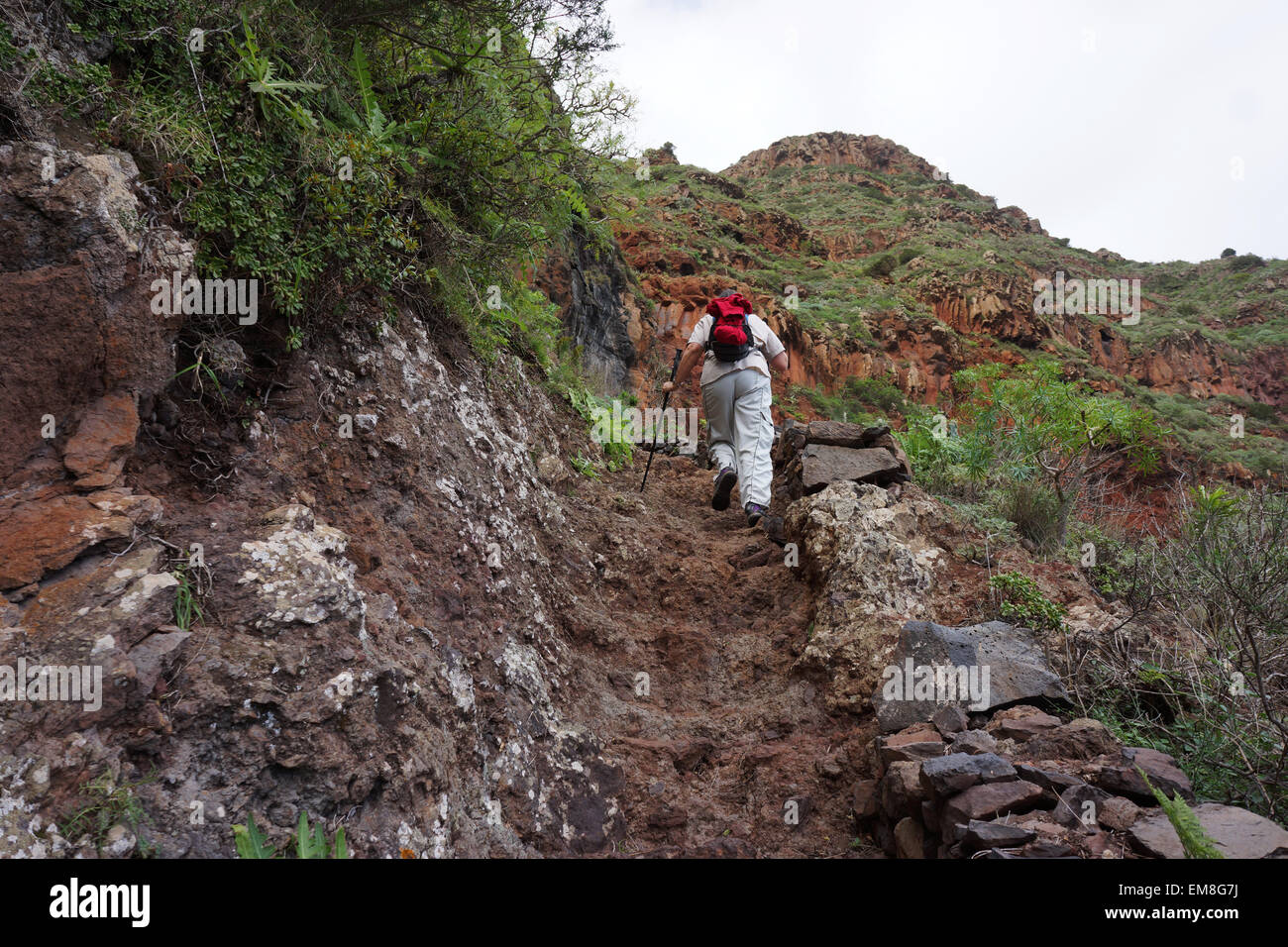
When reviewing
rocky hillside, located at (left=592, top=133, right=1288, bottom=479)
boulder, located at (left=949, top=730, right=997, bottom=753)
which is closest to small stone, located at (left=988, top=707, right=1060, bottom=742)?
boulder, located at (left=949, top=730, right=997, bottom=753)

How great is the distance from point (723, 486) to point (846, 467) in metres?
1.19

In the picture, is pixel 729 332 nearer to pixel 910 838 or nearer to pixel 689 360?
pixel 689 360

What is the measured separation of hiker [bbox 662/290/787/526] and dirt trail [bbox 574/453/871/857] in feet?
1.84

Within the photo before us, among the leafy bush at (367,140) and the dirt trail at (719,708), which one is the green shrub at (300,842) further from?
the leafy bush at (367,140)

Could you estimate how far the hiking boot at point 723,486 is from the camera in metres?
6.59

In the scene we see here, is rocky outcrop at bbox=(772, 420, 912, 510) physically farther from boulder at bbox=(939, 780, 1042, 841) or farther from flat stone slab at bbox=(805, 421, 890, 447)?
boulder at bbox=(939, 780, 1042, 841)

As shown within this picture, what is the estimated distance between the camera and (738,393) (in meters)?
6.47

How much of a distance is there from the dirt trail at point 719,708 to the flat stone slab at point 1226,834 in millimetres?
1218

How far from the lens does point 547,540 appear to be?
4.61 m

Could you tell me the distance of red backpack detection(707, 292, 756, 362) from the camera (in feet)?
20.9

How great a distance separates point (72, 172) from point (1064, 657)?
5018 millimetres

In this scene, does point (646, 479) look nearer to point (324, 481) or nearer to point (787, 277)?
point (324, 481)

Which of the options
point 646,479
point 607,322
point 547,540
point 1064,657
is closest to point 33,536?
point 547,540

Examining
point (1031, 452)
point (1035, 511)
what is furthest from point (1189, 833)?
point (1031, 452)
